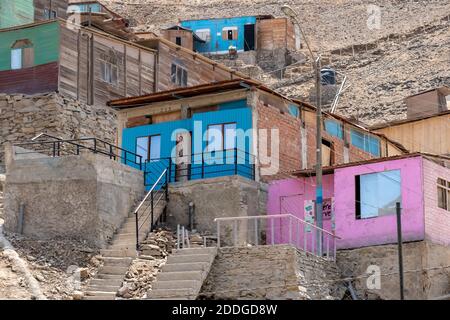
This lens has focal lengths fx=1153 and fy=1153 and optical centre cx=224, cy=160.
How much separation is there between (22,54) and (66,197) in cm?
1588

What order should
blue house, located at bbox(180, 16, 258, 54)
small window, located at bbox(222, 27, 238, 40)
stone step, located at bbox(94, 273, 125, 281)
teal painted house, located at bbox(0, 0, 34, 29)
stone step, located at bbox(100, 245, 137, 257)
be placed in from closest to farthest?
stone step, located at bbox(94, 273, 125, 281)
stone step, located at bbox(100, 245, 137, 257)
teal painted house, located at bbox(0, 0, 34, 29)
blue house, located at bbox(180, 16, 258, 54)
small window, located at bbox(222, 27, 238, 40)

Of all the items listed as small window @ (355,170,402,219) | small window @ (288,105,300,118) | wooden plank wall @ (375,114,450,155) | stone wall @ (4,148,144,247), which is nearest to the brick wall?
small window @ (288,105,300,118)

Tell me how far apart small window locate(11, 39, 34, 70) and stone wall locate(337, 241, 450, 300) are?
20369 mm

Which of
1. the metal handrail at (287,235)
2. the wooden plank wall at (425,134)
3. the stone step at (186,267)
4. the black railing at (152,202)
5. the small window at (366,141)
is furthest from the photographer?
the wooden plank wall at (425,134)

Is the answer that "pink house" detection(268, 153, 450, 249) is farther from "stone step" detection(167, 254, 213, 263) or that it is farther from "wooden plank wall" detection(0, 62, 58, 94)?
"wooden plank wall" detection(0, 62, 58, 94)

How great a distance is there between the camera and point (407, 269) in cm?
3309

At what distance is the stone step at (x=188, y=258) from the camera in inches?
1267

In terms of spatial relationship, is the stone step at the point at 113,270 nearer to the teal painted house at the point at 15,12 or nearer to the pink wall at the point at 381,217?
the pink wall at the point at 381,217

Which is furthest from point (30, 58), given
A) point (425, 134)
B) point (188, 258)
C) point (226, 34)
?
point (226, 34)

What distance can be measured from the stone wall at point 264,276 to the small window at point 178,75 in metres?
23.0

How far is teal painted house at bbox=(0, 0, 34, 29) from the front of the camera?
59.3 meters

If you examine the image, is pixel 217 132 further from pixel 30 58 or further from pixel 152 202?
pixel 30 58

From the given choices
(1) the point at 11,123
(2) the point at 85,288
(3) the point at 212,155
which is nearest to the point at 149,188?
(3) the point at 212,155

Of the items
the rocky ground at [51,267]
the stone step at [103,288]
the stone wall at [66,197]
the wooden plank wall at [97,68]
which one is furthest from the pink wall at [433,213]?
the wooden plank wall at [97,68]
